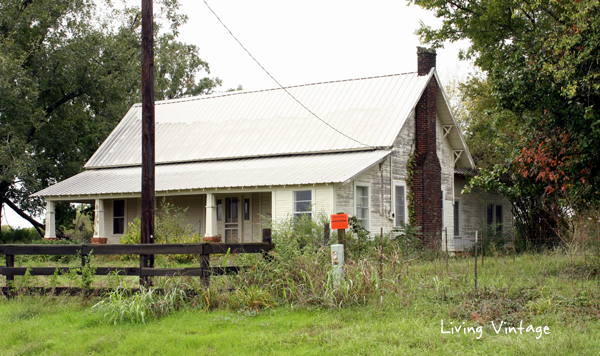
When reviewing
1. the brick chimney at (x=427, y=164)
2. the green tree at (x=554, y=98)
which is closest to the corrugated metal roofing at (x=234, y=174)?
the brick chimney at (x=427, y=164)

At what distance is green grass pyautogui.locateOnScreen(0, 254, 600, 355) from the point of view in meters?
7.36

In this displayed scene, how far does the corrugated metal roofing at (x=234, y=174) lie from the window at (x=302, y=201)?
51 centimetres

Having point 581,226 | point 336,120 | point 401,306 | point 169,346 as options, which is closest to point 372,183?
point 336,120

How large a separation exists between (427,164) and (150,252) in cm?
1399

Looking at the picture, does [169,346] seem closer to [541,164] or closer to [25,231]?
[541,164]

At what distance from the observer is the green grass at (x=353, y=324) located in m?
7.36

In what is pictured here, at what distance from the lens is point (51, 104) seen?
28906 mm

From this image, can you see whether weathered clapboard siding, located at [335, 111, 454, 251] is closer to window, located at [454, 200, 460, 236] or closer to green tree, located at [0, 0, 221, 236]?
window, located at [454, 200, 460, 236]

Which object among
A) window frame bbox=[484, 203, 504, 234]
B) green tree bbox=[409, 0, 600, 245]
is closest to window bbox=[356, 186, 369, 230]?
green tree bbox=[409, 0, 600, 245]

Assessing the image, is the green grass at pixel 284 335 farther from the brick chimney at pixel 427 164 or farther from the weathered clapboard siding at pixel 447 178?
the weathered clapboard siding at pixel 447 178

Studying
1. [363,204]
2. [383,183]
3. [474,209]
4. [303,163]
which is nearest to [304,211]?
[363,204]

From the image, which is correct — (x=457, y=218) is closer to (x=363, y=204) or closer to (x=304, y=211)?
(x=363, y=204)

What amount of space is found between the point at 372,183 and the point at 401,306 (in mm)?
11296

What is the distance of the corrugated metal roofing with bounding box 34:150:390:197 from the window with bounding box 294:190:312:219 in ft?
1.67
